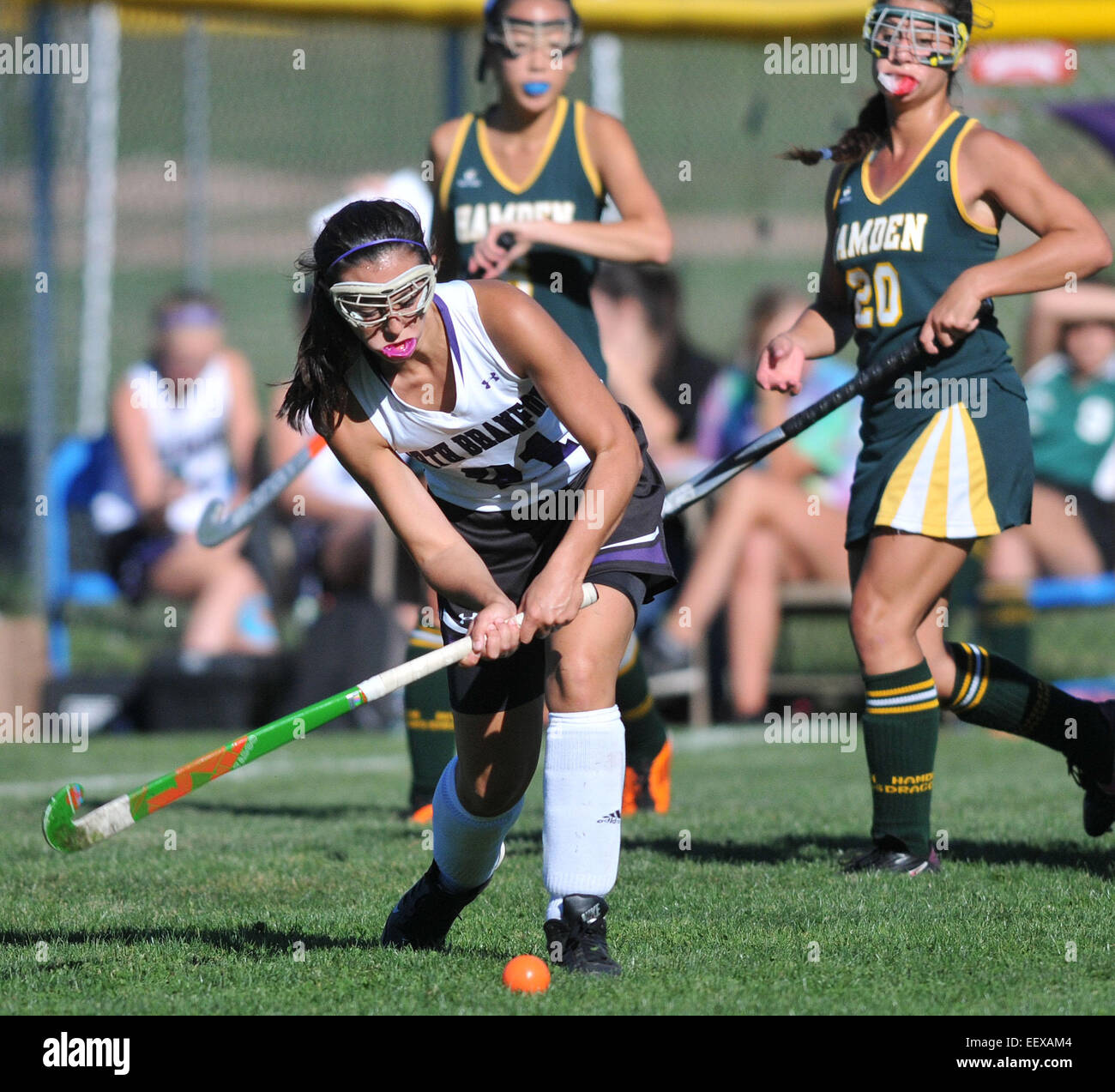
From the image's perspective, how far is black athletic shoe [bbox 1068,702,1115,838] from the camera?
184 inches

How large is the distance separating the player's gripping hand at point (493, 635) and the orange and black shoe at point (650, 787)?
2441 mm

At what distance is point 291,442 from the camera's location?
31.2ft

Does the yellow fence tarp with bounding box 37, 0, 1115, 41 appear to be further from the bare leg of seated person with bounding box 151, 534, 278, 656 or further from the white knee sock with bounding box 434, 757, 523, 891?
the white knee sock with bounding box 434, 757, 523, 891

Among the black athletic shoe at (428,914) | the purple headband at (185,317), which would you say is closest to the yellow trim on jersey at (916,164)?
the black athletic shoe at (428,914)

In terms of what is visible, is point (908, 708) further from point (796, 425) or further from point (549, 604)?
point (549, 604)

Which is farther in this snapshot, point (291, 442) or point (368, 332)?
point (291, 442)

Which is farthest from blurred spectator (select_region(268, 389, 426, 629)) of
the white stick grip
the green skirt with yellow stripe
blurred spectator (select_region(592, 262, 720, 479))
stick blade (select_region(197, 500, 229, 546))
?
the white stick grip

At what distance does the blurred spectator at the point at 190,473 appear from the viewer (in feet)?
30.4

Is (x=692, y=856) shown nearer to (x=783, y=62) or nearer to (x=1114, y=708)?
(x=1114, y=708)

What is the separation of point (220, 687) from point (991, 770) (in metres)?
4.10

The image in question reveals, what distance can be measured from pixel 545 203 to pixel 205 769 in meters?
2.68

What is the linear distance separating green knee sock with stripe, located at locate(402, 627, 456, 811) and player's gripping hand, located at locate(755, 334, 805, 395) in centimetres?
136

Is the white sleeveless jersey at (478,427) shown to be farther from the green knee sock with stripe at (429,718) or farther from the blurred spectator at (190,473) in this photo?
the blurred spectator at (190,473)
